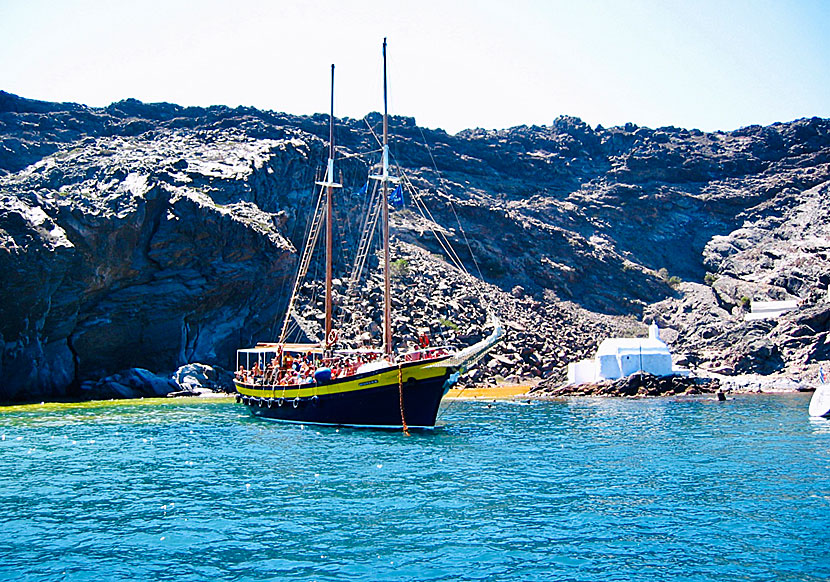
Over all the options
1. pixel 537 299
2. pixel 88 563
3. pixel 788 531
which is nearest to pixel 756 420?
pixel 788 531

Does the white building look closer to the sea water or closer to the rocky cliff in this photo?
the rocky cliff

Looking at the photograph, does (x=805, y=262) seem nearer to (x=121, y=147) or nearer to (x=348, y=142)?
(x=348, y=142)

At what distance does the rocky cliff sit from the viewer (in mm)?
63906

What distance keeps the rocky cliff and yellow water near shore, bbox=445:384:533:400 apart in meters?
4.89

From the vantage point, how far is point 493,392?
66438 mm

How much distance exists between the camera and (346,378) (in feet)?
121

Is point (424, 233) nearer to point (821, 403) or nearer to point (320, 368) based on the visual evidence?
point (320, 368)

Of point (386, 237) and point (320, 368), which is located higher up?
point (386, 237)

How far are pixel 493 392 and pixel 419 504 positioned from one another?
47061 millimetres

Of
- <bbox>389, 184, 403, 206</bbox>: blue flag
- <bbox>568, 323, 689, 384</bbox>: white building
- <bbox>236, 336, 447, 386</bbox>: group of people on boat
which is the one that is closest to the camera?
<bbox>236, 336, 447, 386</bbox>: group of people on boat

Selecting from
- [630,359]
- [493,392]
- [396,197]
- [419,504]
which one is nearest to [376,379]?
[396,197]

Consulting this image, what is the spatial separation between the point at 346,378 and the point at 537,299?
67705mm

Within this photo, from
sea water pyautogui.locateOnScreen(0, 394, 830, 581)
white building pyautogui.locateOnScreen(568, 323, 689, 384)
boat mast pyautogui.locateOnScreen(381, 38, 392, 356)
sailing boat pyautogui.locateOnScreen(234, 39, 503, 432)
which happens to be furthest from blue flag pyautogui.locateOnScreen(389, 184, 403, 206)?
white building pyautogui.locateOnScreen(568, 323, 689, 384)

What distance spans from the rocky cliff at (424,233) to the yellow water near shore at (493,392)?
4893 mm
